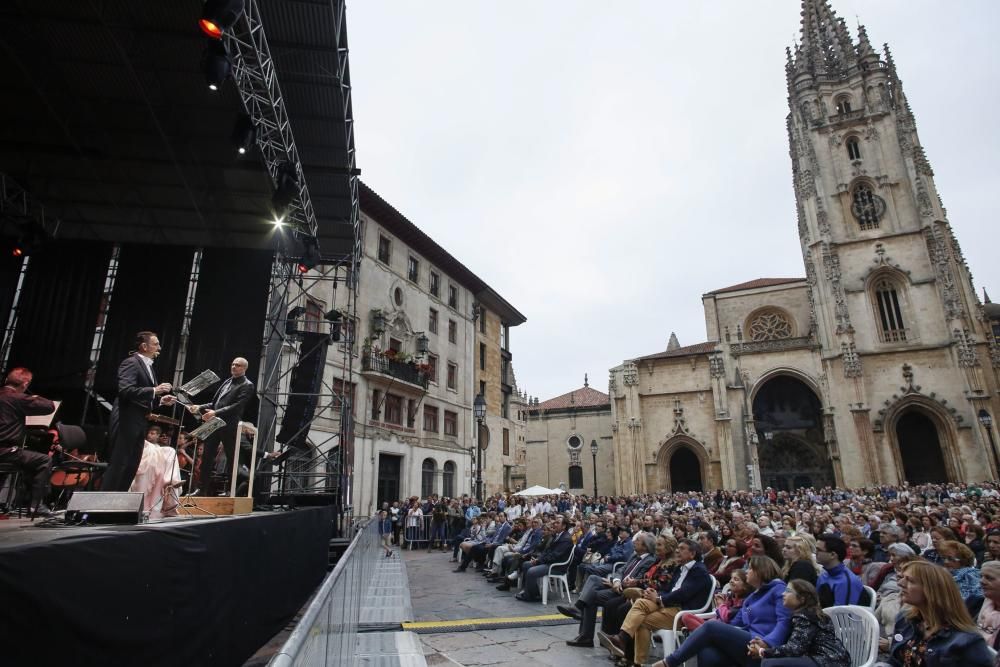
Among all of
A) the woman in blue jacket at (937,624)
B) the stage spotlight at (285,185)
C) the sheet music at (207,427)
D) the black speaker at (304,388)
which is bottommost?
the woman in blue jacket at (937,624)

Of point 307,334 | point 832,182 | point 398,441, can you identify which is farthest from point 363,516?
point 832,182

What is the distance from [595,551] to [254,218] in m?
10.4

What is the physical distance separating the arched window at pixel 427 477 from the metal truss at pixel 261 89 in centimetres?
1689

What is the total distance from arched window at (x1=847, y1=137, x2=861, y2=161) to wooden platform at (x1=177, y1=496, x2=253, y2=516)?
144 ft

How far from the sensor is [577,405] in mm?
46938

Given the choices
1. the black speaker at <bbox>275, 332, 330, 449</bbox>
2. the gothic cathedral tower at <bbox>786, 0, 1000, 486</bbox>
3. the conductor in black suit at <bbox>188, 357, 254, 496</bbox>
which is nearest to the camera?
the conductor in black suit at <bbox>188, 357, 254, 496</bbox>

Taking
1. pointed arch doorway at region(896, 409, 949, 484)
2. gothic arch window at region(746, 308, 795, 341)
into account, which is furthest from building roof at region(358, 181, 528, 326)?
pointed arch doorway at region(896, 409, 949, 484)

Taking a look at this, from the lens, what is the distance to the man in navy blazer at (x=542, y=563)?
9148mm

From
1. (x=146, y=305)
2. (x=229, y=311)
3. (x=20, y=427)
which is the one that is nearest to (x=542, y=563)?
(x=20, y=427)

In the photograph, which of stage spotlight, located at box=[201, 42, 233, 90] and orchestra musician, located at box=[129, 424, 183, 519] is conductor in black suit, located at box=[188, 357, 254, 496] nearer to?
orchestra musician, located at box=[129, 424, 183, 519]

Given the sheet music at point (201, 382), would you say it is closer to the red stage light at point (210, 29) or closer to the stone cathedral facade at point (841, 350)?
the red stage light at point (210, 29)

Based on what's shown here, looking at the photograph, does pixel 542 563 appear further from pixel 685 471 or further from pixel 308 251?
pixel 685 471

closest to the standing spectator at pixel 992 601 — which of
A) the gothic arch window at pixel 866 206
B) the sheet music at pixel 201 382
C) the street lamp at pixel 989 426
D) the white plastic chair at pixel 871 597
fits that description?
the white plastic chair at pixel 871 597

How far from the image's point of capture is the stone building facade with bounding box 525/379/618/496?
43531 millimetres
